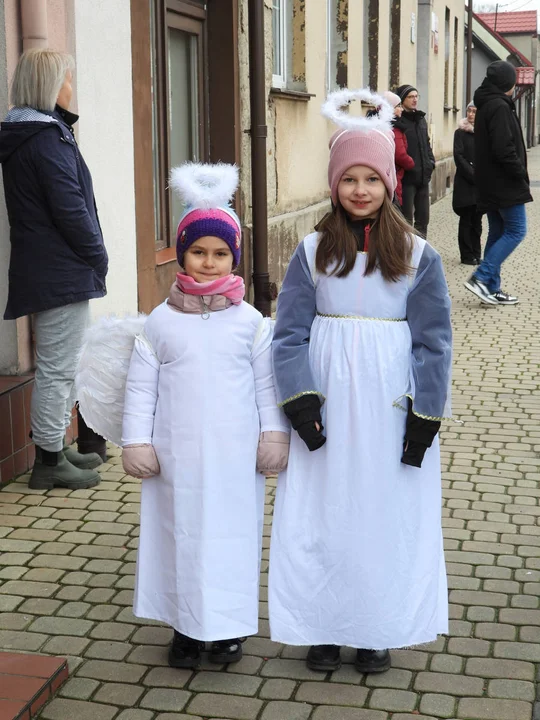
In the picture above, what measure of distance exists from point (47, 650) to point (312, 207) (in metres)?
9.00

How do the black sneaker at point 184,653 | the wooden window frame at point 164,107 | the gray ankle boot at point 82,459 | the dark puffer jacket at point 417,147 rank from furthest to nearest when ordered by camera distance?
the dark puffer jacket at point 417,147, the wooden window frame at point 164,107, the gray ankle boot at point 82,459, the black sneaker at point 184,653

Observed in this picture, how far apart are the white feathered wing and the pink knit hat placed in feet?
2.45

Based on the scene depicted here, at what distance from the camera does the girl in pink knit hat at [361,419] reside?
10.7 ft

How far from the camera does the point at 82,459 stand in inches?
213

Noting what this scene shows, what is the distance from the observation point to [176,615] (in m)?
3.36

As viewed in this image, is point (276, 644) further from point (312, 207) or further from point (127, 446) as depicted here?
point (312, 207)

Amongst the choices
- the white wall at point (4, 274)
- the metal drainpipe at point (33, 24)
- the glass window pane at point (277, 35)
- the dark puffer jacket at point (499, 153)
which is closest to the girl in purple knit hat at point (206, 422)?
the white wall at point (4, 274)

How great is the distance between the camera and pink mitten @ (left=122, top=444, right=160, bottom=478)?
329 centimetres

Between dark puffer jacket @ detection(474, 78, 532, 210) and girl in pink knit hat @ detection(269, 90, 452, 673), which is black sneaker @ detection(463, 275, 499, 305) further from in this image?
girl in pink knit hat @ detection(269, 90, 452, 673)

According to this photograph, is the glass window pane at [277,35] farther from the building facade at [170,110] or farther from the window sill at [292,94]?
the window sill at [292,94]

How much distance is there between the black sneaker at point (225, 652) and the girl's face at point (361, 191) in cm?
136

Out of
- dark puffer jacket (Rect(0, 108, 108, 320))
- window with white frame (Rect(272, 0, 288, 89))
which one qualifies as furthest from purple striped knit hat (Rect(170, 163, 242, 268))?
window with white frame (Rect(272, 0, 288, 89))

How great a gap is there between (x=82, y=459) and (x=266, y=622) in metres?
1.90

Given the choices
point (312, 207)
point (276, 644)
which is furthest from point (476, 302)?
point (276, 644)
